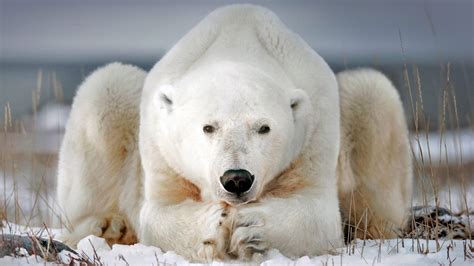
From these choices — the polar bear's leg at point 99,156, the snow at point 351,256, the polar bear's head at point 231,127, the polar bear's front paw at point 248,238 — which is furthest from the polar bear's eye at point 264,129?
the polar bear's leg at point 99,156

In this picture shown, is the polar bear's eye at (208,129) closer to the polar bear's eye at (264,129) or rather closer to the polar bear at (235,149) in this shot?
the polar bear at (235,149)

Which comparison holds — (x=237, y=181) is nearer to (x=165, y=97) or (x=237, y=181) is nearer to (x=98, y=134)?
(x=165, y=97)

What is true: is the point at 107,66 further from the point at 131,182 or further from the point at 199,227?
the point at 199,227

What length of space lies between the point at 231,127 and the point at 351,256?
941mm

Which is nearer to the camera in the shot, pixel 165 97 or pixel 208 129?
pixel 208 129

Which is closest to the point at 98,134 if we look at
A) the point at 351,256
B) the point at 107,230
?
the point at 107,230

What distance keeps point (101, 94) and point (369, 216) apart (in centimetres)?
205

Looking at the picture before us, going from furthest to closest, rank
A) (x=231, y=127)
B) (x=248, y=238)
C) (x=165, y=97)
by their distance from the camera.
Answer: (x=165, y=97) < (x=248, y=238) < (x=231, y=127)

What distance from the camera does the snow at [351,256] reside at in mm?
4258

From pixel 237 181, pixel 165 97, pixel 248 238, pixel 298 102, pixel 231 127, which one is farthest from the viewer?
pixel 165 97

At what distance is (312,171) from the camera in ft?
16.2

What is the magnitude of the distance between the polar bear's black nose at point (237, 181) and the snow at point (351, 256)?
391mm

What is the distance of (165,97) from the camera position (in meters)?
4.96

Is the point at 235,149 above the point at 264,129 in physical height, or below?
below
